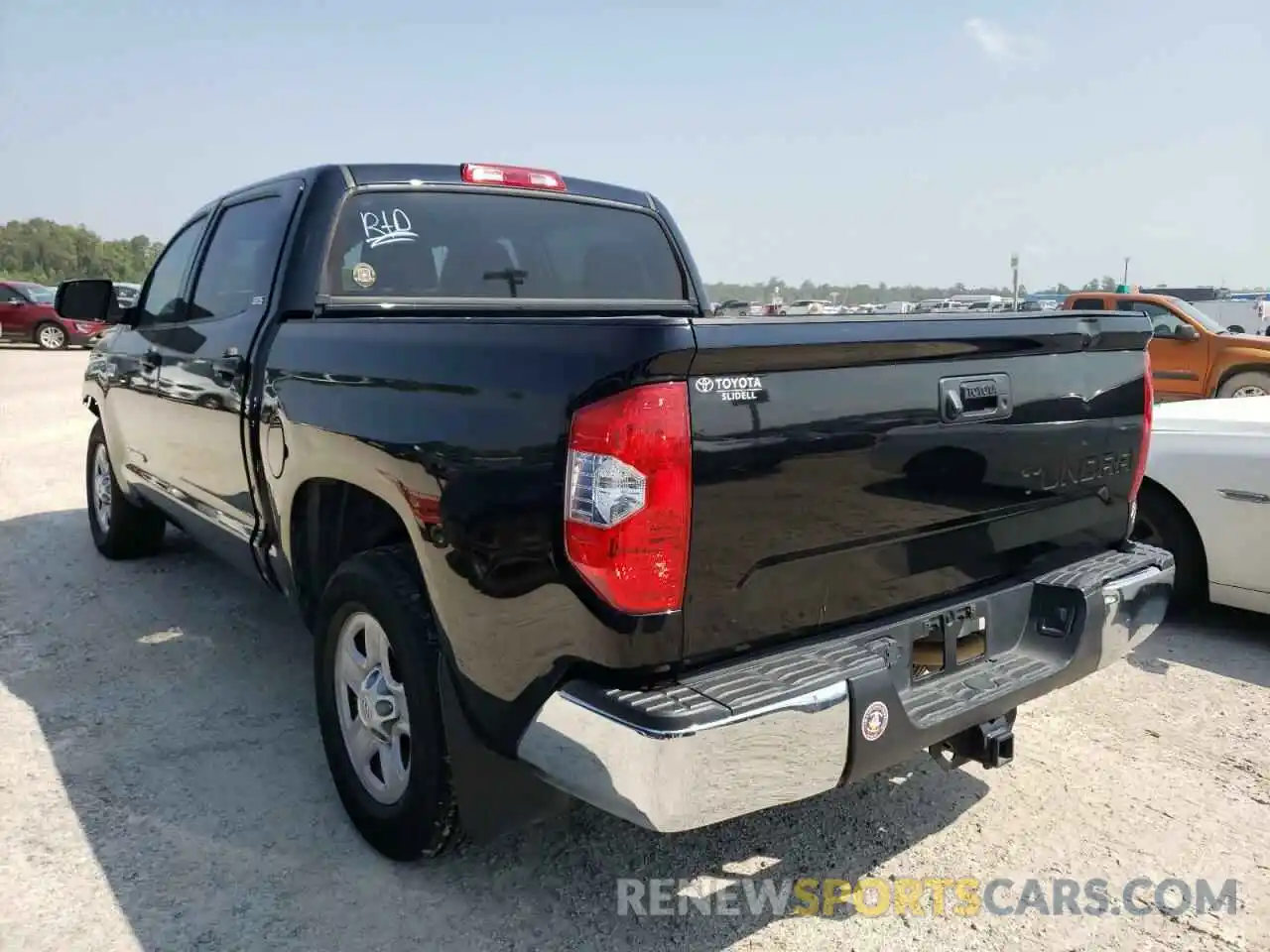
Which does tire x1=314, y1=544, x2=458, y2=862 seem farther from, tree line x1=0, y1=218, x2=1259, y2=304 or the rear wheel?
tree line x1=0, y1=218, x2=1259, y2=304

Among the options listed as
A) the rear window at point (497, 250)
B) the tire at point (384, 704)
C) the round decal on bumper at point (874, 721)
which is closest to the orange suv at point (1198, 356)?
the rear window at point (497, 250)

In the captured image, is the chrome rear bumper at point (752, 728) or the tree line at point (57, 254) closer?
the chrome rear bumper at point (752, 728)

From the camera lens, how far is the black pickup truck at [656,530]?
2016 millimetres

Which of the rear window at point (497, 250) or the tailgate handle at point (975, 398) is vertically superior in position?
the rear window at point (497, 250)

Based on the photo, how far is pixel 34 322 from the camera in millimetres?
23484

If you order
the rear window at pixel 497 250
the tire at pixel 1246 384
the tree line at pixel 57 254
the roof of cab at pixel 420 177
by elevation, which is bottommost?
the tire at pixel 1246 384

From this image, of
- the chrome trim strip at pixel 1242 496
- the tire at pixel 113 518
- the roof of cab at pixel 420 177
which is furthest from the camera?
the tire at pixel 113 518

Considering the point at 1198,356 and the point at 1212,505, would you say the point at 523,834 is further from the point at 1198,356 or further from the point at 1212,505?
the point at 1198,356

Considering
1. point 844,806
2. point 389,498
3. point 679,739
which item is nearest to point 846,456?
point 679,739

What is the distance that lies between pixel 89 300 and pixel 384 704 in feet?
11.4

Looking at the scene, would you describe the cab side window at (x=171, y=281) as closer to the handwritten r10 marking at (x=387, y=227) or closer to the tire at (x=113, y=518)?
the tire at (x=113, y=518)

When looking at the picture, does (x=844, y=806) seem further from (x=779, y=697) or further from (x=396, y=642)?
(x=396, y=642)

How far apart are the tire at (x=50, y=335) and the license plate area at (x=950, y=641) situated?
84.9 ft

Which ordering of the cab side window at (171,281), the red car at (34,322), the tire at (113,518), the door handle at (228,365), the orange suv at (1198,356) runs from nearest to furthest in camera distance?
the door handle at (228,365) → the cab side window at (171,281) → the tire at (113,518) → the orange suv at (1198,356) → the red car at (34,322)
